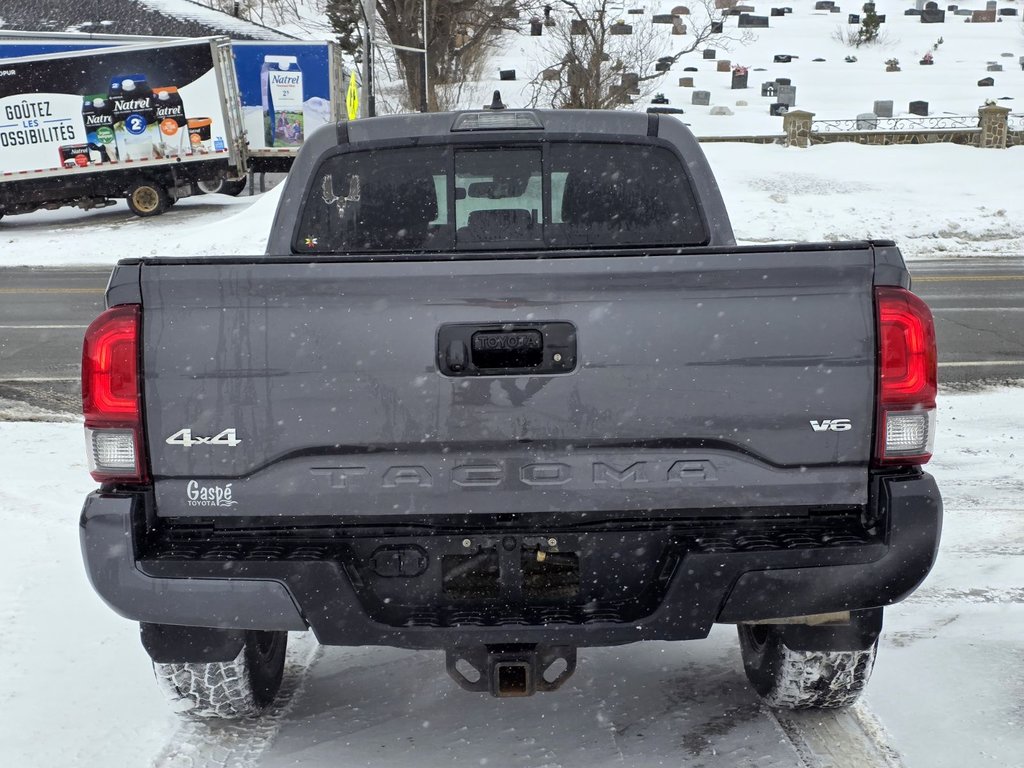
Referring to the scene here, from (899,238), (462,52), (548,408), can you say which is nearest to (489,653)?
(548,408)

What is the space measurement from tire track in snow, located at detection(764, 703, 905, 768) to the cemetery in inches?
1257

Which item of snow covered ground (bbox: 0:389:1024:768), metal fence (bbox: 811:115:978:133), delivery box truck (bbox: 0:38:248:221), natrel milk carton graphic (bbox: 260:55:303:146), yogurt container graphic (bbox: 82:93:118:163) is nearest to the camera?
snow covered ground (bbox: 0:389:1024:768)

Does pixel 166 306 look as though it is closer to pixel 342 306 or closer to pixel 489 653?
pixel 342 306

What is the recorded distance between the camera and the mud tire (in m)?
27.5

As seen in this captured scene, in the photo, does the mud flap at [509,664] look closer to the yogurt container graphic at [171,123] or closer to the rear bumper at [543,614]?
the rear bumper at [543,614]

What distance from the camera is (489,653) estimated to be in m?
3.12

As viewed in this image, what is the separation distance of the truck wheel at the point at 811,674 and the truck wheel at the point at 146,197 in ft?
84.9

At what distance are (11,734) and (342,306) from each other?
1.99 meters

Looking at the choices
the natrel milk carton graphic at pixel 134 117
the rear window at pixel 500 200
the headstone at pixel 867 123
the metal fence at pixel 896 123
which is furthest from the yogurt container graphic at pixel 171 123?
the rear window at pixel 500 200

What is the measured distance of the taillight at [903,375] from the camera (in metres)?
3.01

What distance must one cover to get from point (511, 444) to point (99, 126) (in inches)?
1033

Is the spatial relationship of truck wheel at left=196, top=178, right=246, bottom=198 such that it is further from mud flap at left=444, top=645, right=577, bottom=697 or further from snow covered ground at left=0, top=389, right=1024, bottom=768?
mud flap at left=444, top=645, right=577, bottom=697

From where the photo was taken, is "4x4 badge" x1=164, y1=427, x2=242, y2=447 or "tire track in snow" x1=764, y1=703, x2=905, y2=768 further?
"tire track in snow" x1=764, y1=703, x2=905, y2=768

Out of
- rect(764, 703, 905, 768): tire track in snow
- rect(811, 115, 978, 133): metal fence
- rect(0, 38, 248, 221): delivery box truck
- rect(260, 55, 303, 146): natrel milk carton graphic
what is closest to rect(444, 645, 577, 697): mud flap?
rect(764, 703, 905, 768): tire track in snow
